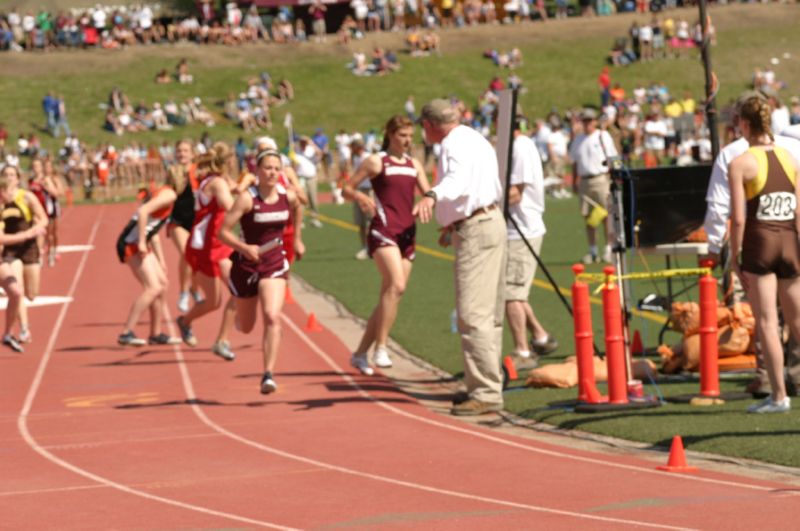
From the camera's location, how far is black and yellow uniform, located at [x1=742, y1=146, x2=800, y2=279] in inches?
398

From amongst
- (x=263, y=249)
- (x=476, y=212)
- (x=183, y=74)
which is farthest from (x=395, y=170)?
(x=183, y=74)

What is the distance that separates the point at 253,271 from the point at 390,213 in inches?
45.4

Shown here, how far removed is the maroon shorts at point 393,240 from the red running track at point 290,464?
3.56 feet

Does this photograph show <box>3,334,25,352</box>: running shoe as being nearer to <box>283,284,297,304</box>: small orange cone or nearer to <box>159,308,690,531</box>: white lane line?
<box>159,308,690,531</box>: white lane line

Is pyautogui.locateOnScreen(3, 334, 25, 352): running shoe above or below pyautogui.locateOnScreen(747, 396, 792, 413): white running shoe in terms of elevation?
below

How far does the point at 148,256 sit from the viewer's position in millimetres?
16406

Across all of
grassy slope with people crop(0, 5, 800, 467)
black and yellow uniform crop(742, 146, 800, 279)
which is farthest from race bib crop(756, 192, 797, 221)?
grassy slope with people crop(0, 5, 800, 467)

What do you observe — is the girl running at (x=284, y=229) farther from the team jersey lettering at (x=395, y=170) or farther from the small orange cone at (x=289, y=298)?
the small orange cone at (x=289, y=298)

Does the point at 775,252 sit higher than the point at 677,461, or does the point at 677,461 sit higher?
the point at 775,252

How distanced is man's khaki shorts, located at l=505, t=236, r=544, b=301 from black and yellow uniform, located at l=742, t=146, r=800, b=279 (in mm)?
3083

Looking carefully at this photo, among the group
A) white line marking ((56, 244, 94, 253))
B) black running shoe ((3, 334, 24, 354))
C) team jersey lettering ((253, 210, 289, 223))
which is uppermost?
team jersey lettering ((253, 210, 289, 223))

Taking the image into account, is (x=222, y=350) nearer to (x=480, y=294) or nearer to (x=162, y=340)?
(x=162, y=340)

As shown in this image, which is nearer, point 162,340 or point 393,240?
point 393,240

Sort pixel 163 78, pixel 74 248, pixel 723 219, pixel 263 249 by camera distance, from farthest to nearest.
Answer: pixel 163 78, pixel 74 248, pixel 263 249, pixel 723 219
